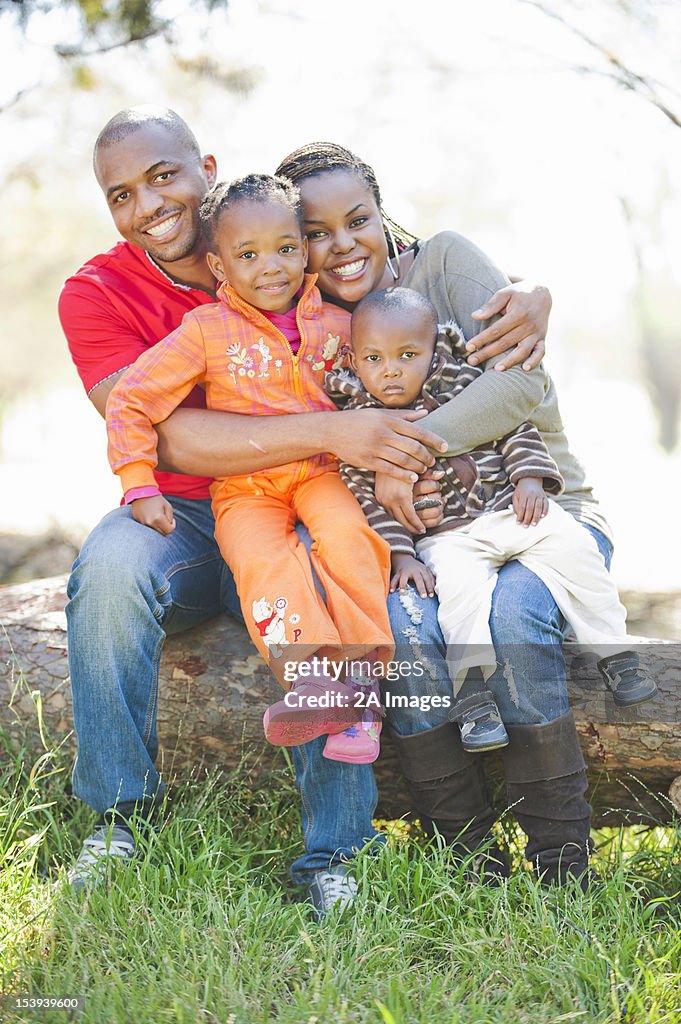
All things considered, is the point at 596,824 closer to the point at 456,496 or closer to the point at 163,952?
the point at 456,496

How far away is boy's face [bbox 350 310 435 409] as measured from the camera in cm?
237

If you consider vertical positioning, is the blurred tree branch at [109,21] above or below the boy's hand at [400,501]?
above

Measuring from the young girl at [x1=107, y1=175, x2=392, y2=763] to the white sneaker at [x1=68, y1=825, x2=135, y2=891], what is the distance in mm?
445

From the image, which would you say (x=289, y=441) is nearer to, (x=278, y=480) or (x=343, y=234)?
(x=278, y=480)

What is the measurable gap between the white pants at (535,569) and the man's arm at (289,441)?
210 mm

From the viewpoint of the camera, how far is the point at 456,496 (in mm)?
2422

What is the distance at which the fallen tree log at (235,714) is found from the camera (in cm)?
245

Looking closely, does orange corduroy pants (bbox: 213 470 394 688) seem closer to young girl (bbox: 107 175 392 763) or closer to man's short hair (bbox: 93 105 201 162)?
young girl (bbox: 107 175 392 763)

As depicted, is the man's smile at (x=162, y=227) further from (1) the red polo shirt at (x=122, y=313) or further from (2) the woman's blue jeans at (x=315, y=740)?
(2) the woman's blue jeans at (x=315, y=740)

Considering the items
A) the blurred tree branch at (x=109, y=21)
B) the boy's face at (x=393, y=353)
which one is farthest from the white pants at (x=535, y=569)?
the blurred tree branch at (x=109, y=21)

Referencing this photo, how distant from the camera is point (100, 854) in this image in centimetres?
216

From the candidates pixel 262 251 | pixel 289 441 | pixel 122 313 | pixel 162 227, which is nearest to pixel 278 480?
pixel 289 441

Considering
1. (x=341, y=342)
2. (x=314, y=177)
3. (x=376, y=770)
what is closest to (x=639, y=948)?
(x=376, y=770)

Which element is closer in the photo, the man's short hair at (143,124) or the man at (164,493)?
the man at (164,493)
